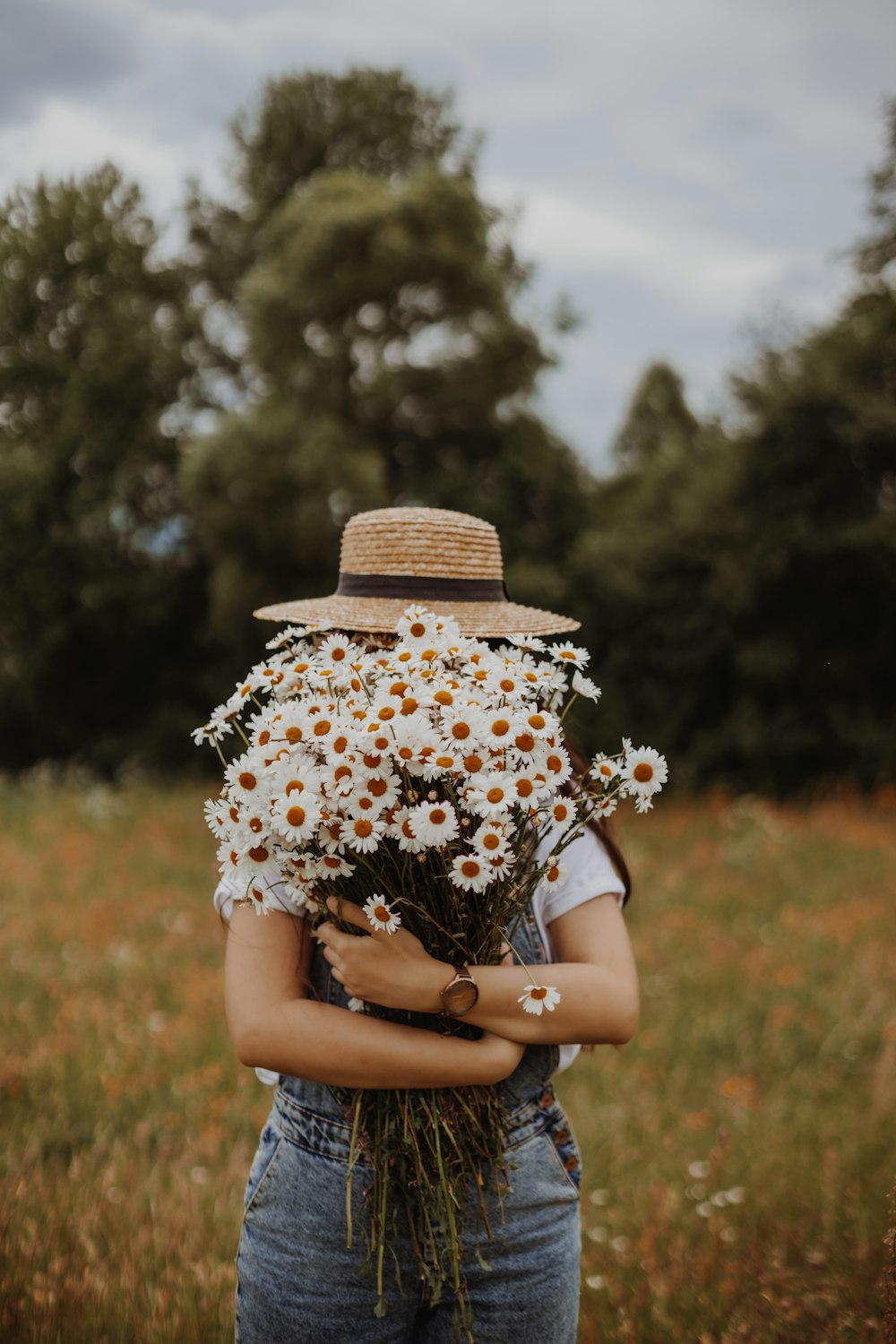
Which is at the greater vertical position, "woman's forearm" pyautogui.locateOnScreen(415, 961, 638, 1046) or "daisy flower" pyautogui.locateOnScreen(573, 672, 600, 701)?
"daisy flower" pyautogui.locateOnScreen(573, 672, 600, 701)

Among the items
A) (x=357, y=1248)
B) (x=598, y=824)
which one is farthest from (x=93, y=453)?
(x=357, y=1248)

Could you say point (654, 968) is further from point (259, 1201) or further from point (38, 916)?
point (259, 1201)

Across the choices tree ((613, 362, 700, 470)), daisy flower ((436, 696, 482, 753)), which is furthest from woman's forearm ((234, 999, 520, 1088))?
tree ((613, 362, 700, 470))

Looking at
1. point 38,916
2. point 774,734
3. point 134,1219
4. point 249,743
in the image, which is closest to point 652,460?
point 774,734

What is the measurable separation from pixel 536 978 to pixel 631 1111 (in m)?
3.51

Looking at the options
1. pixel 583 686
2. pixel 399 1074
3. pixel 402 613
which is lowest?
pixel 399 1074

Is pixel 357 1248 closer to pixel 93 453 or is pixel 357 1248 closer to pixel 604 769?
pixel 604 769

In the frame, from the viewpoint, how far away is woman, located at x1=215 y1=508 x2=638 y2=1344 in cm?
168

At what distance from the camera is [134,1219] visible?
134 inches

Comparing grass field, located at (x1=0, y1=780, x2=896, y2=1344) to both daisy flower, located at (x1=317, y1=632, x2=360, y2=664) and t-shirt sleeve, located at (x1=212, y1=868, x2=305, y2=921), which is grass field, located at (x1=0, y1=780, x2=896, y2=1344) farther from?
daisy flower, located at (x1=317, y1=632, x2=360, y2=664)

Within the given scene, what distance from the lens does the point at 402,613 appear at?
2162mm

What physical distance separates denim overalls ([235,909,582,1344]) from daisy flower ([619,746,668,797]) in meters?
0.35

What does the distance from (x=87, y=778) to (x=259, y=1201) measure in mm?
15219

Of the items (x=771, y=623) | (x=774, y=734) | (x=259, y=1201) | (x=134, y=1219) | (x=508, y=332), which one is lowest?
(x=134, y=1219)
